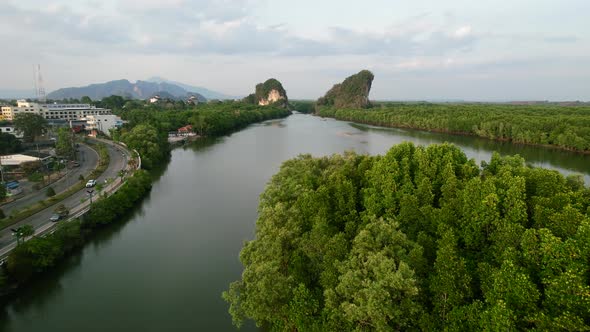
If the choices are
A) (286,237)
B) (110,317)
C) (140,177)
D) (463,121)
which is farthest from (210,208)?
(463,121)

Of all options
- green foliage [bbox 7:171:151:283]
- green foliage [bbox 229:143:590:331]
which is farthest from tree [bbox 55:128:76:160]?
green foliage [bbox 229:143:590:331]

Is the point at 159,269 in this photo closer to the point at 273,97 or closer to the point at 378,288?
the point at 378,288

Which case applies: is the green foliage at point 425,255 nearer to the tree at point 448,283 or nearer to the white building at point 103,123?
the tree at point 448,283

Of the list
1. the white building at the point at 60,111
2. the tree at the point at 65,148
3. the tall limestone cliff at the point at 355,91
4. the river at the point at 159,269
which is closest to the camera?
the river at the point at 159,269

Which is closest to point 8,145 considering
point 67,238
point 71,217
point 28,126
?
point 28,126

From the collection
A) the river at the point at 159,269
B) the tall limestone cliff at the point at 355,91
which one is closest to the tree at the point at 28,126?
the river at the point at 159,269

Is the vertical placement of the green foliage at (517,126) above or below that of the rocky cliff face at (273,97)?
below

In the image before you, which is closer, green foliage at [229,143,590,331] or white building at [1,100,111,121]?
green foliage at [229,143,590,331]

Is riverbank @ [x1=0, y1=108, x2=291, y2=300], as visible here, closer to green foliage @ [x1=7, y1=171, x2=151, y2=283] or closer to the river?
green foliage @ [x1=7, y1=171, x2=151, y2=283]
